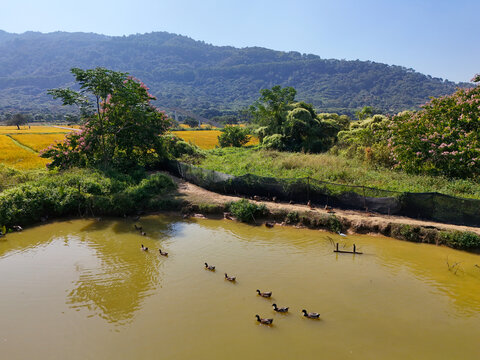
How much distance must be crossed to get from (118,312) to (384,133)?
59.8ft

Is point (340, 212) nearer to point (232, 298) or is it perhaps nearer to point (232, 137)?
point (232, 298)

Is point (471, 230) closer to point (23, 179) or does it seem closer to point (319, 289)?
point (319, 289)

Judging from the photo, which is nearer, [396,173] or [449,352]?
[449,352]

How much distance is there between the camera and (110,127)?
1861 centimetres

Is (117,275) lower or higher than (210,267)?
lower

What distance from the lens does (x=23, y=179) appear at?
1566 centimetres

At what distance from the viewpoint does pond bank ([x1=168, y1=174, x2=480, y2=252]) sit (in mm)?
10445

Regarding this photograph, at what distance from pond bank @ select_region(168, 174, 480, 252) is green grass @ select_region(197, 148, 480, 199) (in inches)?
102

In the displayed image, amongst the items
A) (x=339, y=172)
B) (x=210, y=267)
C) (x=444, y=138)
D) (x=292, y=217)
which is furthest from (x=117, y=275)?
(x=444, y=138)

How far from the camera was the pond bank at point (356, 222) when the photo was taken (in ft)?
34.3

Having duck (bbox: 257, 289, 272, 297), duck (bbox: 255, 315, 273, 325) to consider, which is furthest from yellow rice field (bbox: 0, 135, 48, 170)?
duck (bbox: 255, 315, 273, 325)

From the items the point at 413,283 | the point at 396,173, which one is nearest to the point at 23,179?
the point at 413,283

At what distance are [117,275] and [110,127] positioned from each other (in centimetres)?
1221

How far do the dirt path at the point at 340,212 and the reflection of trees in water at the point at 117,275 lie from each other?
10.0ft
